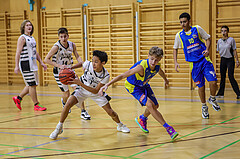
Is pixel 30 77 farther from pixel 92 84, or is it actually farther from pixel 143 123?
pixel 143 123

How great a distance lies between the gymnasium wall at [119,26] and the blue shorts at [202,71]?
4.41 metres

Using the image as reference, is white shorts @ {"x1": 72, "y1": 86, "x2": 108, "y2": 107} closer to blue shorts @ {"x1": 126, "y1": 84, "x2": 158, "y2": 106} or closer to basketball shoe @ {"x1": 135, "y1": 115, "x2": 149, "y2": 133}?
blue shorts @ {"x1": 126, "y1": 84, "x2": 158, "y2": 106}

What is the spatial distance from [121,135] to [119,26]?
7.45 m

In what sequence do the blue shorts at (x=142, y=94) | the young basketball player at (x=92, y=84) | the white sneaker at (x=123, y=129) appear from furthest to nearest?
1. the white sneaker at (x=123, y=129)
2. the blue shorts at (x=142, y=94)
3. the young basketball player at (x=92, y=84)

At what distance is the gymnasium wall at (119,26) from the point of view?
10.2 m

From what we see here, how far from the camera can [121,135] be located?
183 inches

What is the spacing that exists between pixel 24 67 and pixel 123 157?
3.97 meters

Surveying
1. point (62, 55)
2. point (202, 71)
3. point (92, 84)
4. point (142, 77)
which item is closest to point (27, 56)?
point (62, 55)

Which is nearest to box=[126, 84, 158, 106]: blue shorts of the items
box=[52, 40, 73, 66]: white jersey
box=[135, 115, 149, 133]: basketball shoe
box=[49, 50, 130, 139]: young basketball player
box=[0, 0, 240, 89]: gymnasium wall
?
box=[135, 115, 149, 133]: basketball shoe

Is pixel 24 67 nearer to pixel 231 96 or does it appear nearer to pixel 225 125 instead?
pixel 225 125

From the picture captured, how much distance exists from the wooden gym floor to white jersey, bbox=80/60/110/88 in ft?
2.35

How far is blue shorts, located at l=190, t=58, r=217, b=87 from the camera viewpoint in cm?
581

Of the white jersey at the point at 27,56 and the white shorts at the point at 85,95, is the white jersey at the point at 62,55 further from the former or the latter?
the white shorts at the point at 85,95

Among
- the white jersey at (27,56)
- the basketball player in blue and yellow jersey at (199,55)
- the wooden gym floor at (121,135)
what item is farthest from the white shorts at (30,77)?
the basketball player in blue and yellow jersey at (199,55)
